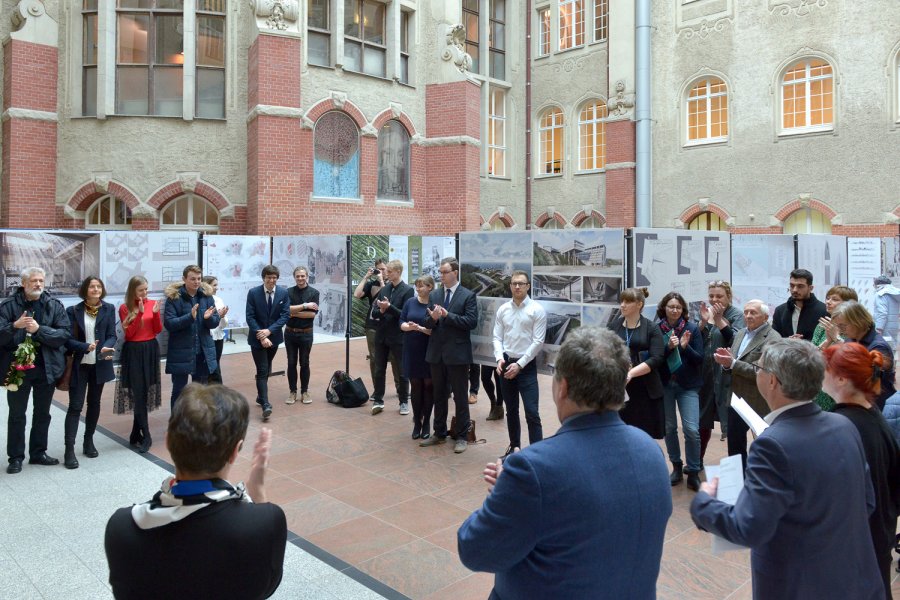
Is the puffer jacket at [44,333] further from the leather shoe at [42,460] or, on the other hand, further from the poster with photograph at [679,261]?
the poster with photograph at [679,261]

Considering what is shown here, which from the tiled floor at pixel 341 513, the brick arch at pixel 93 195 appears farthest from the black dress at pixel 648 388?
the brick arch at pixel 93 195

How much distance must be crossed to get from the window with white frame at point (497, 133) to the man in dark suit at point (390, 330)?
16.4 metres

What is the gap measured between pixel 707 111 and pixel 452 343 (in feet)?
56.1

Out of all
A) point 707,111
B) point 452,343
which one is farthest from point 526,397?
point 707,111

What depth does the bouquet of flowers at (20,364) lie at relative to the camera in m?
6.31

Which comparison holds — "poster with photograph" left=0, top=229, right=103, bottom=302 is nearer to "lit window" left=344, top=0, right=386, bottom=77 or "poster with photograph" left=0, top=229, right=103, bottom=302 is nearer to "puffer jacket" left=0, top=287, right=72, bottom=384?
"puffer jacket" left=0, top=287, right=72, bottom=384

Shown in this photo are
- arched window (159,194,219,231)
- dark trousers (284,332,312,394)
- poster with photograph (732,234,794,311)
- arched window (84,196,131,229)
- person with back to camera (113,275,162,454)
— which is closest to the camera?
person with back to camera (113,275,162,454)

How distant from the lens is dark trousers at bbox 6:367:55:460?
21.1 ft

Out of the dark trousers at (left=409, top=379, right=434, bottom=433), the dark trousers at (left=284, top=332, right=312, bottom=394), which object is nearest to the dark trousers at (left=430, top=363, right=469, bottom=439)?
the dark trousers at (left=409, top=379, right=434, bottom=433)

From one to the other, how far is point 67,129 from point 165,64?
110 inches

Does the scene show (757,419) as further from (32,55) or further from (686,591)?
(32,55)

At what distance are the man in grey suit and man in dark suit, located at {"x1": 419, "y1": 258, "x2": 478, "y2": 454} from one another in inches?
104

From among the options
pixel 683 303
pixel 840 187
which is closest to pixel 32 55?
pixel 683 303

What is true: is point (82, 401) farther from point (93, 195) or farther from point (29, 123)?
point (29, 123)
